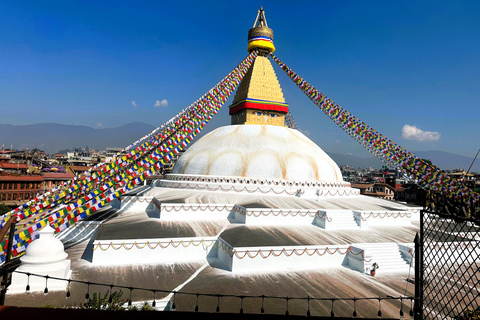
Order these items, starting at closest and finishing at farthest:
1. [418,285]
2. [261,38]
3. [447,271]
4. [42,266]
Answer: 1. [418,285]
2. [42,266]
3. [447,271]
4. [261,38]

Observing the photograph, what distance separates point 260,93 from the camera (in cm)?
1703

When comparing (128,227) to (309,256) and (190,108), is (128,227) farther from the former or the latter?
(190,108)

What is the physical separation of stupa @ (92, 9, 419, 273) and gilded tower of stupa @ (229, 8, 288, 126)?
0.06m

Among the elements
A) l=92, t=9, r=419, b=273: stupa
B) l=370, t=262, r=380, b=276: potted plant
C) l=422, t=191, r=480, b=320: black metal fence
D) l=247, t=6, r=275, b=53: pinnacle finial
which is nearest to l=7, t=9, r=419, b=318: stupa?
l=92, t=9, r=419, b=273: stupa

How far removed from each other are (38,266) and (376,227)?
34.4 ft

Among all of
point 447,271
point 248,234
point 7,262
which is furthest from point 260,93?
point 7,262

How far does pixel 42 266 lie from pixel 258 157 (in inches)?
376

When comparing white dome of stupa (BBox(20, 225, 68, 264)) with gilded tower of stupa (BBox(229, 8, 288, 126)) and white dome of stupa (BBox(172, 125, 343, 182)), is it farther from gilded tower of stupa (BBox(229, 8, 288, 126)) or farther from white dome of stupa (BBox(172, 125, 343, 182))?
gilded tower of stupa (BBox(229, 8, 288, 126))

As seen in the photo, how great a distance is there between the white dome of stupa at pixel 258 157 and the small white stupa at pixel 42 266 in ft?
25.9

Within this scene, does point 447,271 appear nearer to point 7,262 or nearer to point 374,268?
point 374,268

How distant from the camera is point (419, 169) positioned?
12406mm

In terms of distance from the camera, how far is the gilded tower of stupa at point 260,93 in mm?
16875

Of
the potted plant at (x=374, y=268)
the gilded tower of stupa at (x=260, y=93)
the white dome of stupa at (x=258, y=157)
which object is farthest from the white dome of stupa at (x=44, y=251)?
the gilded tower of stupa at (x=260, y=93)

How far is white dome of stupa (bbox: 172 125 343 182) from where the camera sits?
→ 543 inches
